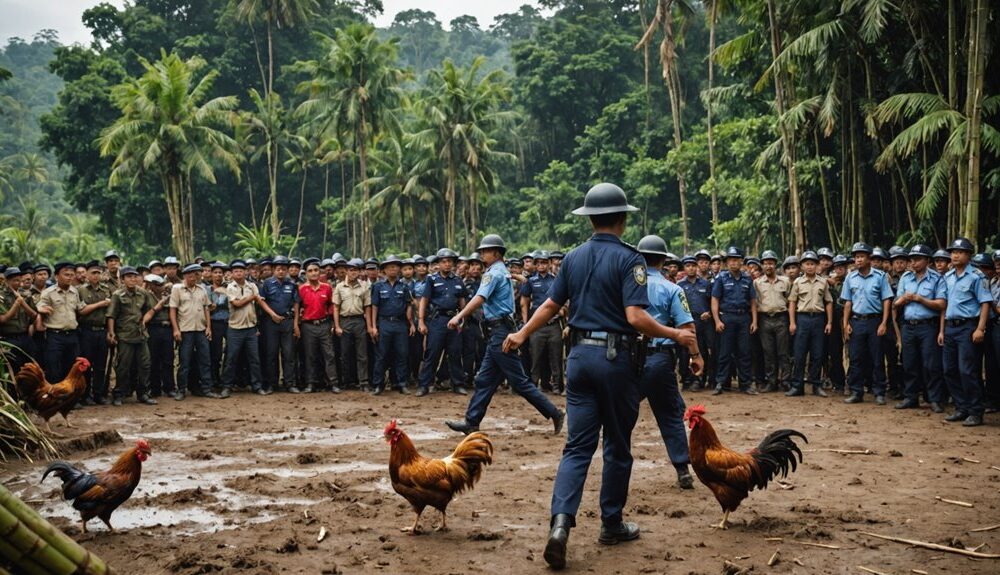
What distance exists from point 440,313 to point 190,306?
3.66 m

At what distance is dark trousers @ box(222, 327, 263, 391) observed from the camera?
1282 centimetres

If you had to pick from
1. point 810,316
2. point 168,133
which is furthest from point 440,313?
point 168,133

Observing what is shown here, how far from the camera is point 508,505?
6.25m

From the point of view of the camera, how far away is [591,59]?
1617 inches

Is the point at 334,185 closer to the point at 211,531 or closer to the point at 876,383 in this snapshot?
the point at 876,383

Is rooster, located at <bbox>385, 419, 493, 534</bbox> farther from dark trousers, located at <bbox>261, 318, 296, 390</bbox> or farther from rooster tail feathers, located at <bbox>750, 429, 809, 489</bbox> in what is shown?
dark trousers, located at <bbox>261, 318, 296, 390</bbox>

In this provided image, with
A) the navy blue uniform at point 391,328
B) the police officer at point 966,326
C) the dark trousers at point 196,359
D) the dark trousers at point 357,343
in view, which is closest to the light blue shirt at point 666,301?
the police officer at point 966,326

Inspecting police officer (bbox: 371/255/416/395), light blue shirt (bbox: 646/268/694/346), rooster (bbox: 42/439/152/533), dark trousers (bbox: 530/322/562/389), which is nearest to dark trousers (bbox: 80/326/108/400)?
police officer (bbox: 371/255/416/395)

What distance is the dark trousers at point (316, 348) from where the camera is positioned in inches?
527

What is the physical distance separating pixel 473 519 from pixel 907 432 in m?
5.67

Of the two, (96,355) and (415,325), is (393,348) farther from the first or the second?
(96,355)

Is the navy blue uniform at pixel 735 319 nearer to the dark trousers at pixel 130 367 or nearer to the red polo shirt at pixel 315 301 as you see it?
the red polo shirt at pixel 315 301

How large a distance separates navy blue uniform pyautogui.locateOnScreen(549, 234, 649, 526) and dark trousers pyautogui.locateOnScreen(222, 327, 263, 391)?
8.92 metres

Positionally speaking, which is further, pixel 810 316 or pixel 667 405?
pixel 810 316
